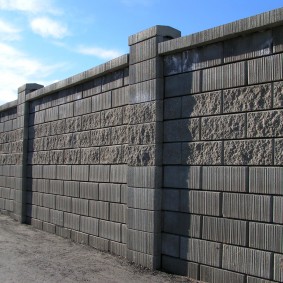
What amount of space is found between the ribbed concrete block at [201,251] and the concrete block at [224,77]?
6.51 feet

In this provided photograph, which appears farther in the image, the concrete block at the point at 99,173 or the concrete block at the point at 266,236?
the concrete block at the point at 99,173

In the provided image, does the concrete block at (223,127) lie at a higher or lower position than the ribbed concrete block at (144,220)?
higher

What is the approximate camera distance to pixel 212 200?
538 cm

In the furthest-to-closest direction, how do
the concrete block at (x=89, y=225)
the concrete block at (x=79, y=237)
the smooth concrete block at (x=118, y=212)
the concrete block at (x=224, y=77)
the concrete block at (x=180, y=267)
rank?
the concrete block at (x=79, y=237)
the concrete block at (x=89, y=225)
the smooth concrete block at (x=118, y=212)
the concrete block at (x=180, y=267)
the concrete block at (x=224, y=77)

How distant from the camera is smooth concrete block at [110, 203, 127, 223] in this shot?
700 cm

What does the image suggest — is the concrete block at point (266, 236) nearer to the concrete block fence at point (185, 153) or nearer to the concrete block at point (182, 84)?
the concrete block fence at point (185, 153)

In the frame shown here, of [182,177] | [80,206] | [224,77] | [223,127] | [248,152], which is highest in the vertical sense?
[224,77]

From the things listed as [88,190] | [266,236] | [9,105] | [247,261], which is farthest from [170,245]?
[9,105]

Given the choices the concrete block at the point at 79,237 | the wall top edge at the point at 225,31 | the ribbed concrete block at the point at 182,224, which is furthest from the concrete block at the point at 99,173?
the wall top edge at the point at 225,31

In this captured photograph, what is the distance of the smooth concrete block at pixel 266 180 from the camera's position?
4652 millimetres

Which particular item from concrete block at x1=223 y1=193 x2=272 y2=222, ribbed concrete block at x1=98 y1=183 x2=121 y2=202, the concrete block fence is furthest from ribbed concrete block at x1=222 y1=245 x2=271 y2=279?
ribbed concrete block at x1=98 y1=183 x2=121 y2=202

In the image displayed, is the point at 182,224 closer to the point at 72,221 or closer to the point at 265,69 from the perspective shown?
the point at 265,69

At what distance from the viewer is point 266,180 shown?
4.77m

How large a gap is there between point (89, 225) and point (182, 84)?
355 cm
